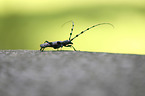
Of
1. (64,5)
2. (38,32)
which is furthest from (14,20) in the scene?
(64,5)

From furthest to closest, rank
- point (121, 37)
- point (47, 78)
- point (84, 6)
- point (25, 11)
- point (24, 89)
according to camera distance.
A: point (25, 11), point (84, 6), point (121, 37), point (47, 78), point (24, 89)

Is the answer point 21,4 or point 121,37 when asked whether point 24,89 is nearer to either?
point 121,37

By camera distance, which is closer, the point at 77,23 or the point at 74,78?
the point at 74,78

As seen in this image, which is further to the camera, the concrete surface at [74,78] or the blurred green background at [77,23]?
the blurred green background at [77,23]

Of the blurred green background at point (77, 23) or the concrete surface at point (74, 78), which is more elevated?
the blurred green background at point (77, 23)
